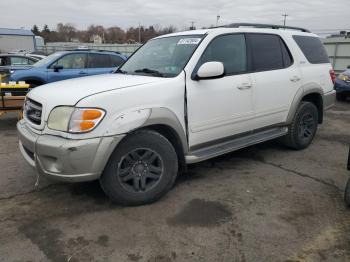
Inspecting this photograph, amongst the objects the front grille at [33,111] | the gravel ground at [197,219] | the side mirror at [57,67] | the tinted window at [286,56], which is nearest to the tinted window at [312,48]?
the tinted window at [286,56]

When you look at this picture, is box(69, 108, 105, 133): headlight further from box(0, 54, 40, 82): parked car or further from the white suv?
box(0, 54, 40, 82): parked car

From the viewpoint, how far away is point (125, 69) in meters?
4.74

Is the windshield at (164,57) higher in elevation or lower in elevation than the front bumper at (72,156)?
higher

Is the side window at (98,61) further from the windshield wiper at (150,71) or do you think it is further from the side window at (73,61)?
the windshield wiper at (150,71)

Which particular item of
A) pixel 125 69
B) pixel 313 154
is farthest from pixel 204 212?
pixel 313 154

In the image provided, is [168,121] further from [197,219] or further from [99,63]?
[99,63]

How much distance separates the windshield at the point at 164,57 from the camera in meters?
4.11

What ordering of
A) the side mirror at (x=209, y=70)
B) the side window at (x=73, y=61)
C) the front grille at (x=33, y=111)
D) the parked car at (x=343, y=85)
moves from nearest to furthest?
the front grille at (x=33, y=111), the side mirror at (x=209, y=70), the side window at (x=73, y=61), the parked car at (x=343, y=85)

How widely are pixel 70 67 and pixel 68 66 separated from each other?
0.19 ft

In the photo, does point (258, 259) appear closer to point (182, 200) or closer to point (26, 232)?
point (182, 200)

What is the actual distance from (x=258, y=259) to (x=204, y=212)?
34.5 inches

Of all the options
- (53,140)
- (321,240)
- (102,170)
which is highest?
(53,140)

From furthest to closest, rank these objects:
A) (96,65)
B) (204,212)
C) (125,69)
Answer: (96,65) → (125,69) → (204,212)

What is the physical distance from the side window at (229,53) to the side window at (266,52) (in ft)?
0.58
